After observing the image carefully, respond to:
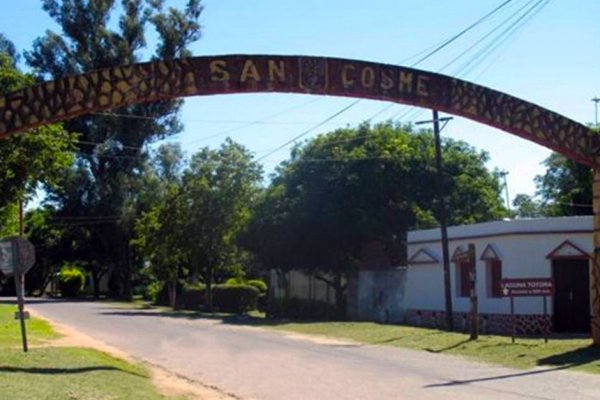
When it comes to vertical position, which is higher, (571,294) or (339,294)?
(339,294)

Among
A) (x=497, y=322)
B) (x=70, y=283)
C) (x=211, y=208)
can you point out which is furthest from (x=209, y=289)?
(x=70, y=283)

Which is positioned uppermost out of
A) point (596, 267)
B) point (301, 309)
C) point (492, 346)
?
point (596, 267)

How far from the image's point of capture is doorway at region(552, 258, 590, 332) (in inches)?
1190

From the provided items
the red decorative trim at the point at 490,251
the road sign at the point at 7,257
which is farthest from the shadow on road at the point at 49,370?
the red decorative trim at the point at 490,251

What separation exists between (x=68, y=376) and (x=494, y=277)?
789 inches

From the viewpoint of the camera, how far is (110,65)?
61.9 metres

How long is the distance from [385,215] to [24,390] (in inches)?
1182

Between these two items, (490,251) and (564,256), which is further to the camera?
(490,251)

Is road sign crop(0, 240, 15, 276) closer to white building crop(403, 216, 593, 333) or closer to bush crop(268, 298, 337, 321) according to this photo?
white building crop(403, 216, 593, 333)

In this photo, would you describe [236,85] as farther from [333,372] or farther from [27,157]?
[27,157]

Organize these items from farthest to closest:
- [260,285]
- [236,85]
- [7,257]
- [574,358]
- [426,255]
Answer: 1. [260,285]
2. [426,255]
3. [574,358]
4. [7,257]
5. [236,85]

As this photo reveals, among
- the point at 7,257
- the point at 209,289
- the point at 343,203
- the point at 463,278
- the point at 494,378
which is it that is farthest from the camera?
the point at 209,289

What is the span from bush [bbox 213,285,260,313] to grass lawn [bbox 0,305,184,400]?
30.5m

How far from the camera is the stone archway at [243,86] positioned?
57.0ft
